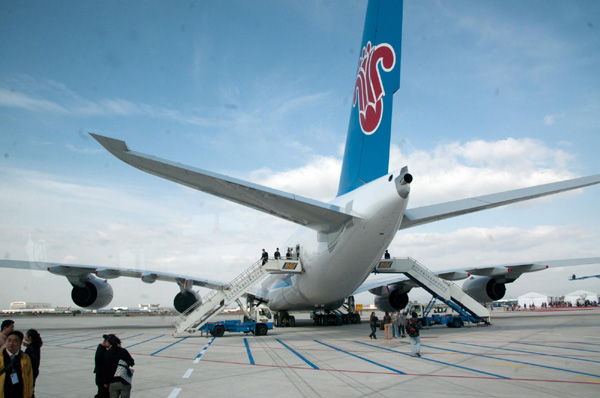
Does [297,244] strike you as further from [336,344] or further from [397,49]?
[397,49]

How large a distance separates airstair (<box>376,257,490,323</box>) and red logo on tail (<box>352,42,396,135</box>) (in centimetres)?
666

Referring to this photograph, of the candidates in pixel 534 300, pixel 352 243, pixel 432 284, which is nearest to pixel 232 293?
pixel 352 243

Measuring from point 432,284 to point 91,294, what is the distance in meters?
17.5

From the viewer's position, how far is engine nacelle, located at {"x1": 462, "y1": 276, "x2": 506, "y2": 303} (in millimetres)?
23516

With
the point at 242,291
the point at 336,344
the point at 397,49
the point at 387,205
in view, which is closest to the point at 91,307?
the point at 242,291

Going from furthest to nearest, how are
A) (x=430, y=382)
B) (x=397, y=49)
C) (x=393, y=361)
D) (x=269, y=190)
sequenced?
(x=397, y=49), (x=269, y=190), (x=393, y=361), (x=430, y=382)

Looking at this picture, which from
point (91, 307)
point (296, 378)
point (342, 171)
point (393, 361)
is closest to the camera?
point (296, 378)

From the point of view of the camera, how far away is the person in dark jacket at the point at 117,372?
4883mm

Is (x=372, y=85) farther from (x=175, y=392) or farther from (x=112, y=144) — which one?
(x=175, y=392)

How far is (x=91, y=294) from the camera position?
22609mm

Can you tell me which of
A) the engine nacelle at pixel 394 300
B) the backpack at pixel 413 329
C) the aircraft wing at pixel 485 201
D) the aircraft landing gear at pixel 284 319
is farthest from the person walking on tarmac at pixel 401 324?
the aircraft landing gear at pixel 284 319

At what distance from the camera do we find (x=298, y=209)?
12383 millimetres

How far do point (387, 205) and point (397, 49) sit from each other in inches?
222

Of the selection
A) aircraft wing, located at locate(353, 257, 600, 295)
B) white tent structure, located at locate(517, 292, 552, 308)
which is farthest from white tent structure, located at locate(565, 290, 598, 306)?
aircraft wing, located at locate(353, 257, 600, 295)
